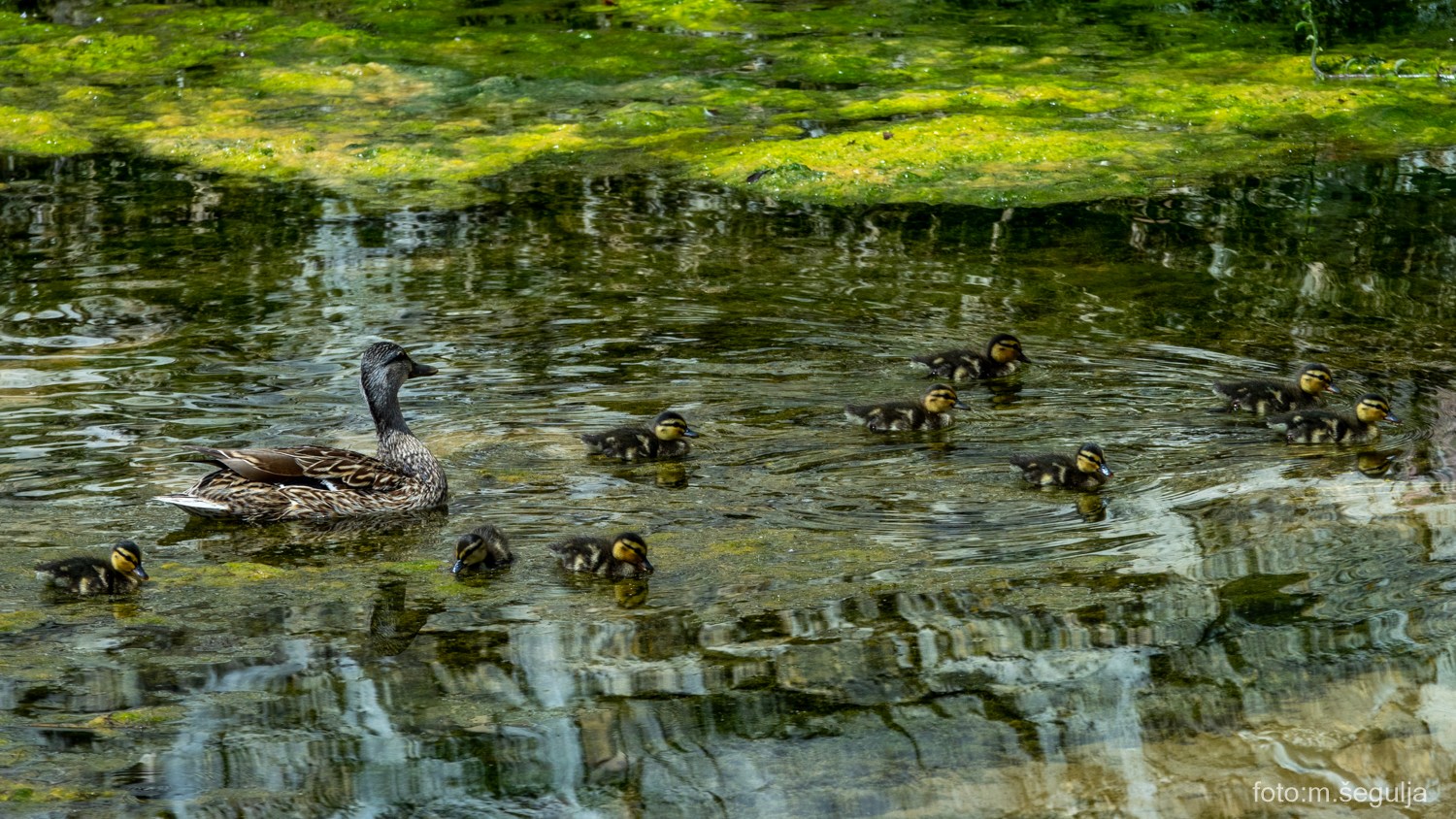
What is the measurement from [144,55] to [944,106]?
7.02 metres

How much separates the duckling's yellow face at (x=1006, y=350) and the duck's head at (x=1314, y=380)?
3.89ft

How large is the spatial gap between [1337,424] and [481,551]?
10.8 feet

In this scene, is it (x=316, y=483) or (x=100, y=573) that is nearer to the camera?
(x=100, y=573)

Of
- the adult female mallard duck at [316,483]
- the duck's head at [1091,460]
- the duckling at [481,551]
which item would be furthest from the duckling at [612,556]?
the duck's head at [1091,460]

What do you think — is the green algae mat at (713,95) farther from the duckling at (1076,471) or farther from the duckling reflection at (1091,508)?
the duckling reflection at (1091,508)

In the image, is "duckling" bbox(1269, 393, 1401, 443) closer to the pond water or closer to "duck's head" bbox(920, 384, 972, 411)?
the pond water

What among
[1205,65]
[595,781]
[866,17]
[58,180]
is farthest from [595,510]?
[866,17]

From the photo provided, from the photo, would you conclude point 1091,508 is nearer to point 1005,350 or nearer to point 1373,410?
point 1373,410

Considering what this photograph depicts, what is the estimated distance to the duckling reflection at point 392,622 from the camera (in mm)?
4871

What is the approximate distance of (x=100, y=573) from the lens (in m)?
5.20

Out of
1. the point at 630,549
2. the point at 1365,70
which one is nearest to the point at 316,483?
the point at 630,549

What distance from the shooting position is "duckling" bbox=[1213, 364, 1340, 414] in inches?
270

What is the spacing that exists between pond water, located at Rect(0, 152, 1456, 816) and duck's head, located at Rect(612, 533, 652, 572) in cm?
11

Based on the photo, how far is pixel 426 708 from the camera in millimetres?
4441
